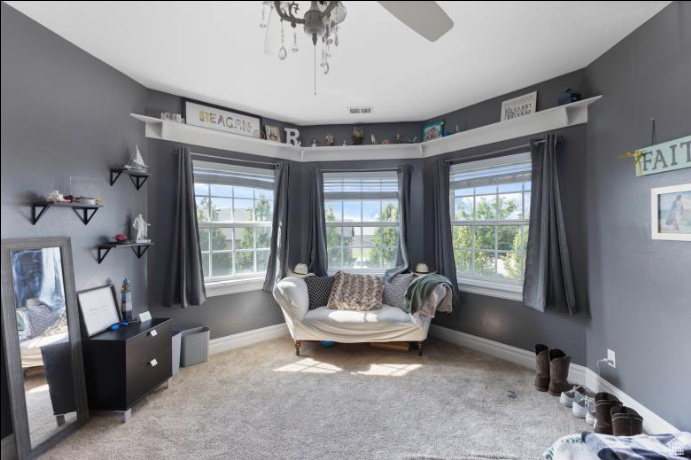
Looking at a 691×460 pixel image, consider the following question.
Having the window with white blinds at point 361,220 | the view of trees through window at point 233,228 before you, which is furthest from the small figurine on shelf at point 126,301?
the window with white blinds at point 361,220

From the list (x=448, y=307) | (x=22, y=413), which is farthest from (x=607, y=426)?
(x=22, y=413)

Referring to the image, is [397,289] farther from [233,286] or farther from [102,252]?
[102,252]

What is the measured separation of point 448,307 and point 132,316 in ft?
8.71

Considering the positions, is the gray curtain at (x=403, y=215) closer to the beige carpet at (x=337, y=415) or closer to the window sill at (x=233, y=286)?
the beige carpet at (x=337, y=415)

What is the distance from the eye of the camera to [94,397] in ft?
6.59

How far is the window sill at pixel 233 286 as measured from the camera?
10.3 feet

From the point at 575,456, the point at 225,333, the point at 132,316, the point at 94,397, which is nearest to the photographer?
the point at 575,456

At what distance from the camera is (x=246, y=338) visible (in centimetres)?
337

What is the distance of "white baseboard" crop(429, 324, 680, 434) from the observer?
1875 mm

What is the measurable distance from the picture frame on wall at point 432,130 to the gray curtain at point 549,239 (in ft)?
3.28

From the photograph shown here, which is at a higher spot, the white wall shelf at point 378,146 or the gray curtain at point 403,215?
the white wall shelf at point 378,146

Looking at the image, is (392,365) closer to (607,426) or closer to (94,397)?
(607,426)

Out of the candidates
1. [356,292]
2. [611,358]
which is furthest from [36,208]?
[611,358]

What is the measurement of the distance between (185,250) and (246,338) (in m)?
1.12
